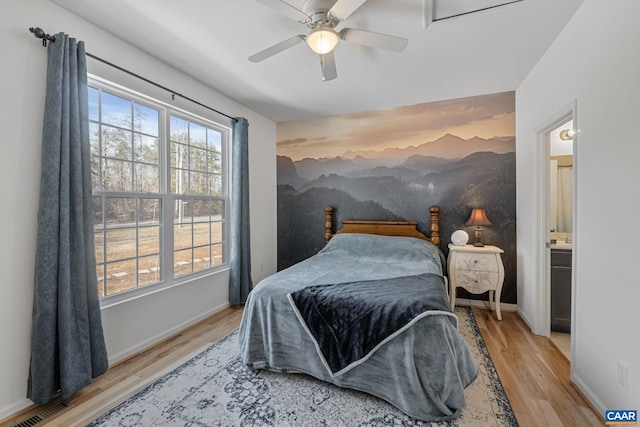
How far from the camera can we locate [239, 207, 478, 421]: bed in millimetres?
1649

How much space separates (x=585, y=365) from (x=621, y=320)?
1.81 ft

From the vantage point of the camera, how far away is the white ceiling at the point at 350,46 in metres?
1.94

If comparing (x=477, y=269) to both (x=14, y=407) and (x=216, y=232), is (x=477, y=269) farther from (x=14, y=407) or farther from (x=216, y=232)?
(x=14, y=407)

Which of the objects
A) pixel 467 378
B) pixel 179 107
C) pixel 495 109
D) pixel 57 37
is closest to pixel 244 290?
pixel 179 107

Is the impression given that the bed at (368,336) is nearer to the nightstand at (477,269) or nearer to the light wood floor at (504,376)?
the light wood floor at (504,376)

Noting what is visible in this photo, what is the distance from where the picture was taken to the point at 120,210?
239 cm

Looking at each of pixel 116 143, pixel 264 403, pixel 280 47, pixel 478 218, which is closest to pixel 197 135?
pixel 116 143

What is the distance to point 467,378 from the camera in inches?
67.7

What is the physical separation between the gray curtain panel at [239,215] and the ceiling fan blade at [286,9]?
1.90 m

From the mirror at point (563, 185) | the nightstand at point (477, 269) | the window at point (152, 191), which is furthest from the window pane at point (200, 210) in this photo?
the mirror at point (563, 185)

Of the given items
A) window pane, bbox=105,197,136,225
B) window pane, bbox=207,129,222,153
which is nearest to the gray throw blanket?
window pane, bbox=105,197,136,225

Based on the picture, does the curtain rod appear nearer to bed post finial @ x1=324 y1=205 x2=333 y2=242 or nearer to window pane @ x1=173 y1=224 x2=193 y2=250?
window pane @ x1=173 y1=224 x2=193 y2=250

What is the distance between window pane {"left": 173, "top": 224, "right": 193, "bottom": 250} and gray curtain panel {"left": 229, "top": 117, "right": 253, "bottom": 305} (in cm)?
52

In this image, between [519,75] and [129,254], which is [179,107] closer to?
[129,254]
